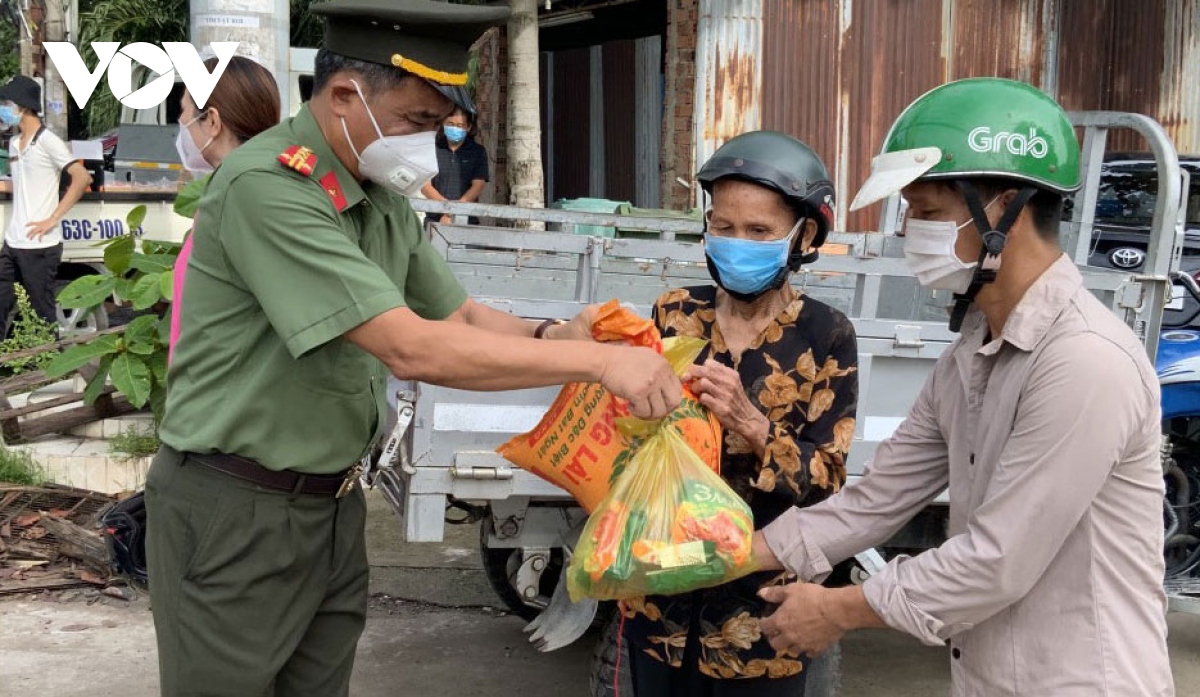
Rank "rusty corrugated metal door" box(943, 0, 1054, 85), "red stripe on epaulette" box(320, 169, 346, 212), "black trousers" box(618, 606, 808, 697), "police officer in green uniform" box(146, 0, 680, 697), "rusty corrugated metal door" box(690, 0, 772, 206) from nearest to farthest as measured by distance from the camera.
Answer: "police officer in green uniform" box(146, 0, 680, 697) → "red stripe on epaulette" box(320, 169, 346, 212) → "black trousers" box(618, 606, 808, 697) → "rusty corrugated metal door" box(690, 0, 772, 206) → "rusty corrugated metal door" box(943, 0, 1054, 85)

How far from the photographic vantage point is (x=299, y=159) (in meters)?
2.48

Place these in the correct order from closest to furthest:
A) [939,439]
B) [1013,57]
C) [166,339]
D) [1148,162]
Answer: [939,439], [166,339], [1148,162], [1013,57]

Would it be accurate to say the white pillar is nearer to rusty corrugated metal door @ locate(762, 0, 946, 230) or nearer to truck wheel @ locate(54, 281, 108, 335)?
truck wheel @ locate(54, 281, 108, 335)

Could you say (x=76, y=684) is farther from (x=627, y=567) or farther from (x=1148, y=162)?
(x=1148, y=162)

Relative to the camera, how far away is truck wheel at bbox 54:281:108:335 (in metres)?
7.44

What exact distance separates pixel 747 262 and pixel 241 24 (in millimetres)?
4391

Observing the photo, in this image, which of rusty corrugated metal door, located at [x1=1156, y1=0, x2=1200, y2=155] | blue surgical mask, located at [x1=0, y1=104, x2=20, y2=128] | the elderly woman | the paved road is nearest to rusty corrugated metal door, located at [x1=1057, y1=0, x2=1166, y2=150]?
rusty corrugated metal door, located at [x1=1156, y1=0, x2=1200, y2=155]

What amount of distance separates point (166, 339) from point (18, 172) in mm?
4393

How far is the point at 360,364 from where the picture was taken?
8.71ft

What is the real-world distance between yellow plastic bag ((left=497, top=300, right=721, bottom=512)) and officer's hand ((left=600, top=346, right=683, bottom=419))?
145 millimetres

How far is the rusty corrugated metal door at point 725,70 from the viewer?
1034 cm

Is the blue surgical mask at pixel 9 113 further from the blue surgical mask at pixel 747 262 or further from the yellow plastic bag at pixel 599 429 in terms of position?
the blue surgical mask at pixel 747 262

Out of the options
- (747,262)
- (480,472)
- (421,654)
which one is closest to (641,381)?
(747,262)

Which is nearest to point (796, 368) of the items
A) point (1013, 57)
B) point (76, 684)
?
point (76, 684)
